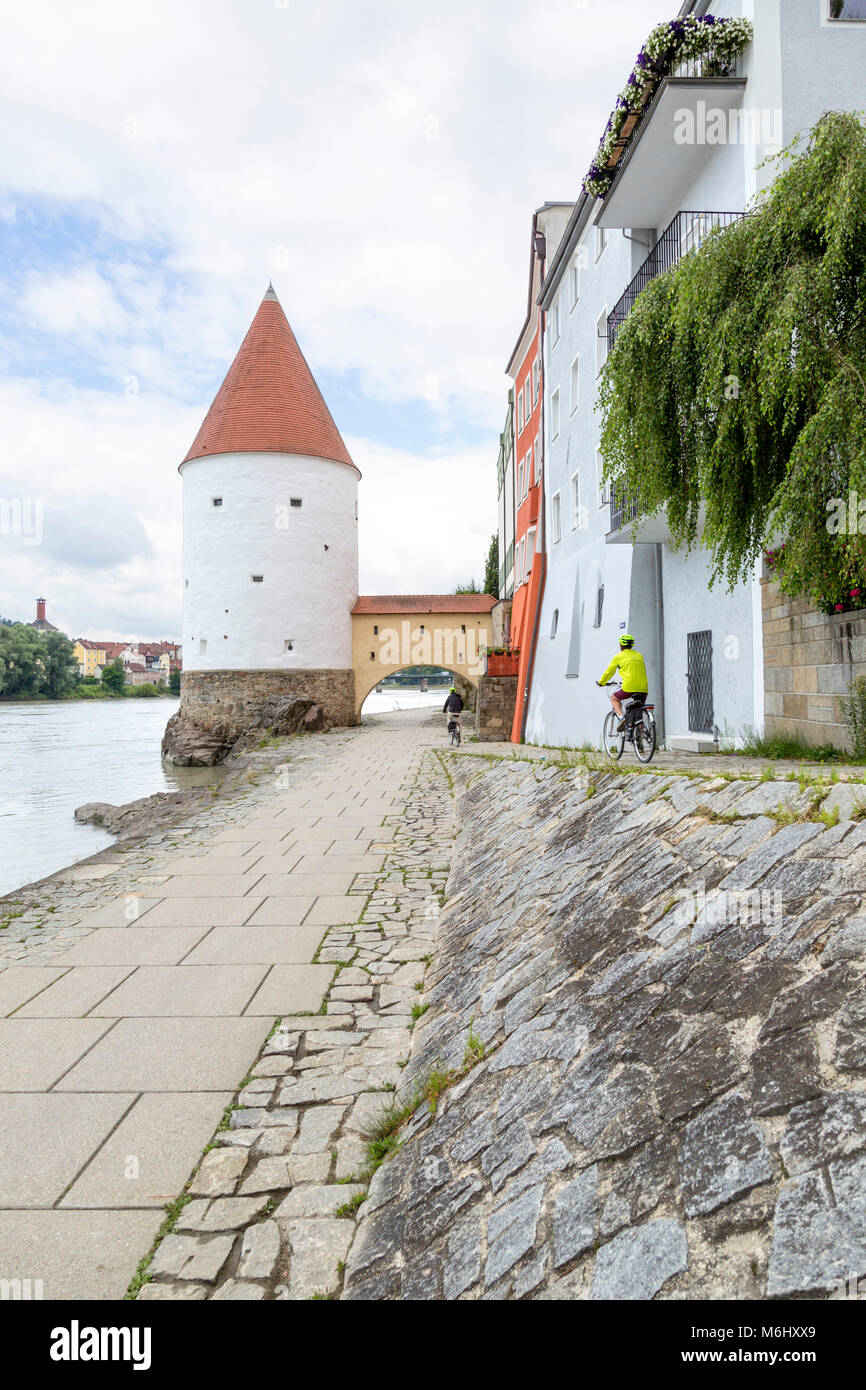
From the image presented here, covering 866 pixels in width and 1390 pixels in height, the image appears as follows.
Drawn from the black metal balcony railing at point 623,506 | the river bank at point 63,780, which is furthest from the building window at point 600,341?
the river bank at point 63,780

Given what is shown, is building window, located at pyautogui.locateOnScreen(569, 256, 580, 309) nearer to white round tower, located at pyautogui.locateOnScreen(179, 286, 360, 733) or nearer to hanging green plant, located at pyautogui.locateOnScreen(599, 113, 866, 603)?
hanging green plant, located at pyautogui.locateOnScreen(599, 113, 866, 603)

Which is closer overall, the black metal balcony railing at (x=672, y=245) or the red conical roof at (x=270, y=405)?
the black metal balcony railing at (x=672, y=245)

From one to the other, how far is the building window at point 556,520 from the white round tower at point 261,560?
16096 mm

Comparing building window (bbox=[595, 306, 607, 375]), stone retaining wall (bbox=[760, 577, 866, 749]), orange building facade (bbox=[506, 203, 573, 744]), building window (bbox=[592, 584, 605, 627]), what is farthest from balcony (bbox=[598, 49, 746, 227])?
orange building facade (bbox=[506, 203, 573, 744])

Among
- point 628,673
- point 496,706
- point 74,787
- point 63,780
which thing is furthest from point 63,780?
point 628,673

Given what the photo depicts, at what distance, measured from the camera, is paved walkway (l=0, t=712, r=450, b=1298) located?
102 inches

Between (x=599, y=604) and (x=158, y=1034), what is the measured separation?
12.5 metres

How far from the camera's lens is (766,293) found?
629 cm

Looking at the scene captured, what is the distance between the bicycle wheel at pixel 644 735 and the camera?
892cm

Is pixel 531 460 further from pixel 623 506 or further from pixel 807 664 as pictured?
pixel 807 664

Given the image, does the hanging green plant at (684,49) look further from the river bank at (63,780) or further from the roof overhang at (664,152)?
the river bank at (63,780)
